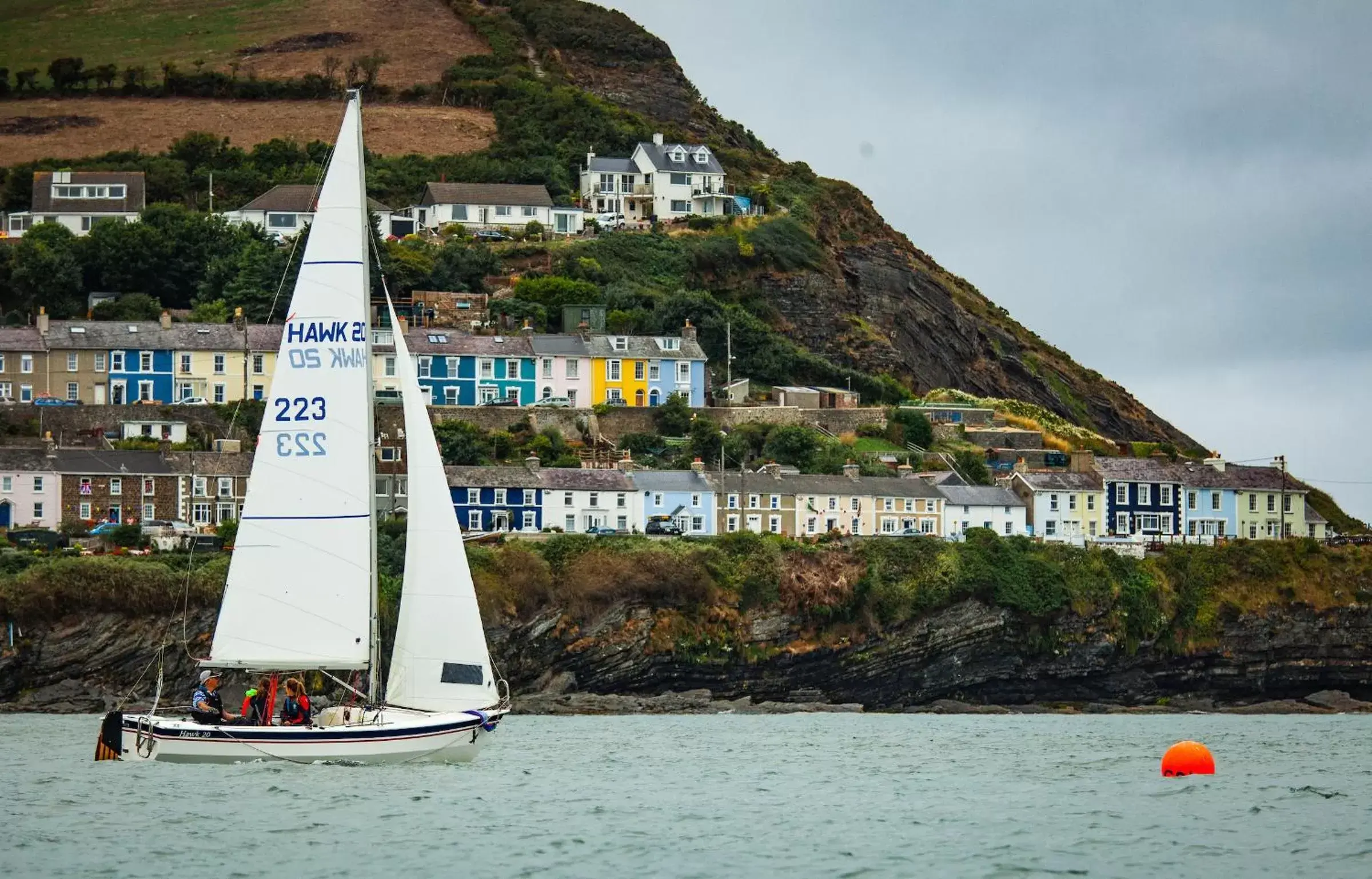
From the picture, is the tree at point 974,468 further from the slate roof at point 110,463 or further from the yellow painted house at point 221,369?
the slate roof at point 110,463

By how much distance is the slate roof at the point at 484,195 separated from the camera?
387 feet

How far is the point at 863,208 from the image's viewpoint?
135000 mm

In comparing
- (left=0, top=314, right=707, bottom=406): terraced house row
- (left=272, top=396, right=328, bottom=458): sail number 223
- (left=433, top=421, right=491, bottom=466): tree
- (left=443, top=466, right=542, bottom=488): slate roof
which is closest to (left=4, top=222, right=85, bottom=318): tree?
(left=0, top=314, right=707, bottom=406): terraced house row

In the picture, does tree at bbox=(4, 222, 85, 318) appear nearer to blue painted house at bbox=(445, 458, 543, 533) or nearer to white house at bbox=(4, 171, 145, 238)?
white house at bbox=(4, 171, 145, 238)

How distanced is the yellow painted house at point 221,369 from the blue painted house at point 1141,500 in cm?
3771

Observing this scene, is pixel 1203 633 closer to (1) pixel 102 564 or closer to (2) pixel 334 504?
(1) pixel 102 564

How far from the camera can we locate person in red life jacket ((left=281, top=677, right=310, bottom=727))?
39250mm

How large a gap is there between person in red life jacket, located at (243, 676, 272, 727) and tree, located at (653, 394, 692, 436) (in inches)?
2128

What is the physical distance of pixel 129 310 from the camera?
100 m

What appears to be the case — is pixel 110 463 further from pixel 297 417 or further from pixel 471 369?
pixel 297 417

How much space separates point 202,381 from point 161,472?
1181cm

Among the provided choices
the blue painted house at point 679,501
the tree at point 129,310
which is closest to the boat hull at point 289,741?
the blue painted house at point 679,501

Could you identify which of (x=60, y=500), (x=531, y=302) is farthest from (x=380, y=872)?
(x=531, y=302)

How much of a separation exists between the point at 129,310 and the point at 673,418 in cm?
2753
